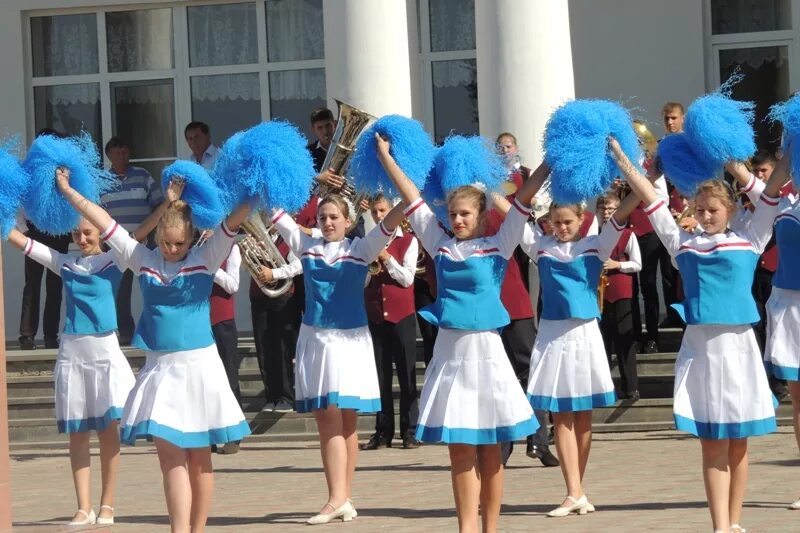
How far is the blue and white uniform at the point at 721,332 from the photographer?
7762 millimetres

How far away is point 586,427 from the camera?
916cm

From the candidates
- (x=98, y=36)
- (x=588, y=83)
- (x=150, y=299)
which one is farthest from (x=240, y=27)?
(x=150, y=299)

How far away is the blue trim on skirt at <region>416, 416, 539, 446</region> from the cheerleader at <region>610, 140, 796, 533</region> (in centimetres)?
73

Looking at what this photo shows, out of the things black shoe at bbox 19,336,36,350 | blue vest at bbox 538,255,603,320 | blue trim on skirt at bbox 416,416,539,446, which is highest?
blue vest at bbox 538,255,603,320

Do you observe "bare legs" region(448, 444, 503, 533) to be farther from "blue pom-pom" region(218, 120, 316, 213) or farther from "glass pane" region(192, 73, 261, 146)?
"glass pane" region(192, 73, 261, 146)

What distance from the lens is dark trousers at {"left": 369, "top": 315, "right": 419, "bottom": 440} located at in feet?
39.8

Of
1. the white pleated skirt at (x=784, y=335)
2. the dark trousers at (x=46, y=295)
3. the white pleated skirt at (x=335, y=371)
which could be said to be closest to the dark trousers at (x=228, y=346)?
the dark trousers at (x=46, y=295)

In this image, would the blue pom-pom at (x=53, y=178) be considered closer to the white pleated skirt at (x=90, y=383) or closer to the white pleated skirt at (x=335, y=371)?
the white pleated skirt at (x=90, y=383)

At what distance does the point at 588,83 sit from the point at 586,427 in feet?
26.8

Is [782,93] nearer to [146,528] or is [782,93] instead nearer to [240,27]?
[240,27]

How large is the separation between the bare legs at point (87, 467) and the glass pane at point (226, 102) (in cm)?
951

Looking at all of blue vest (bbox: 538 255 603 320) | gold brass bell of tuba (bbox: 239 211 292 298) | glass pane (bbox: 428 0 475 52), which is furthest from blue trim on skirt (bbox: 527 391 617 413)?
glass pane (bbox: 428 0 475 52)

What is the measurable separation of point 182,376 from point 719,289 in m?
2.53

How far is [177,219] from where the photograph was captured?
7.90 meters
